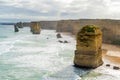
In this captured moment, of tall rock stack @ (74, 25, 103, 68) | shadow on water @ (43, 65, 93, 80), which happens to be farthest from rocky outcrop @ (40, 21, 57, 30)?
shadow on water @ (43, 65, 93, 80)

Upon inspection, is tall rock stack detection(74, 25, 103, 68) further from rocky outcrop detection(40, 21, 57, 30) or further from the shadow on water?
rocky outcrop detection(40, 21, 57, 30)

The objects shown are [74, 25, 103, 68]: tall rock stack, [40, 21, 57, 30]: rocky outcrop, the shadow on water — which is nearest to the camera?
the shadow on water

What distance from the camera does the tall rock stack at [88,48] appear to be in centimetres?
2163

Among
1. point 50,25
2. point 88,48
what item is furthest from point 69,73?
point 50,25

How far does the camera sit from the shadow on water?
1867cm

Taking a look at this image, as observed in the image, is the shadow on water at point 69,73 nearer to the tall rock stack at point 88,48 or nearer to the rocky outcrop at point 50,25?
the tall rock stack at point 88,48

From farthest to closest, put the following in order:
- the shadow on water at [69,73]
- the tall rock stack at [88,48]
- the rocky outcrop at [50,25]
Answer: the rocky outcrop at [50,25] → the tall rock stack at [88,48] → the shadow on water at [69,73]

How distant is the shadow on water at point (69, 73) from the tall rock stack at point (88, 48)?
72 cm

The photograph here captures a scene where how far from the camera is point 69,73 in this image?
20.3 m

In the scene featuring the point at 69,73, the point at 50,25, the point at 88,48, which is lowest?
the point at 69,73

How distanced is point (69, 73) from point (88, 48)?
311 centimetres

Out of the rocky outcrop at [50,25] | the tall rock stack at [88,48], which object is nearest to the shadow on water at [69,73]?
the tall rock stack at [88,48]

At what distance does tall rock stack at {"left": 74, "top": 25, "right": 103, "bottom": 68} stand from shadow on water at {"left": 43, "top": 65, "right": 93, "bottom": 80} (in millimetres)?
724

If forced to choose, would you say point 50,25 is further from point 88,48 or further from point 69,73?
point 69,73
